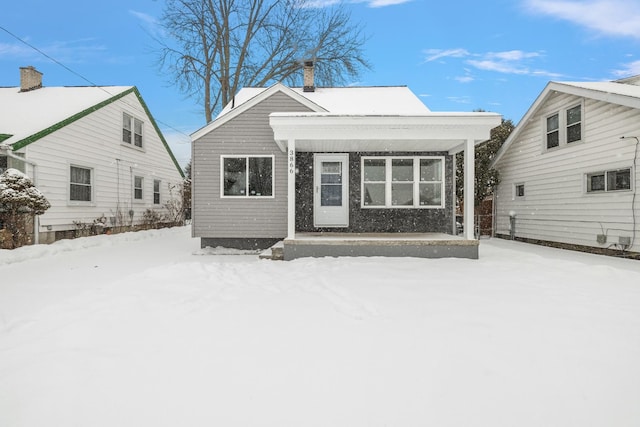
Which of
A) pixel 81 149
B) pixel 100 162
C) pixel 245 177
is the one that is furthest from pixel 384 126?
pixel 100 162

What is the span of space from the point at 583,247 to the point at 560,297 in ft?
22.2

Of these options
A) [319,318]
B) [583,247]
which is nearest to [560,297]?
[319,318]

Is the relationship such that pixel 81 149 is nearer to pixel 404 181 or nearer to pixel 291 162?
pixel 291 162

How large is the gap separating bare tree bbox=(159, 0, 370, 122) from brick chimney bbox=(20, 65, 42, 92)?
250 inches

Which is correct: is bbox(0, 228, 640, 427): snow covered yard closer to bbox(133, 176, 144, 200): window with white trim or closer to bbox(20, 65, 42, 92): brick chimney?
bbox(133, 176, 144, 200): window with white trim

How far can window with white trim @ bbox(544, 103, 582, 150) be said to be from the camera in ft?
34.0

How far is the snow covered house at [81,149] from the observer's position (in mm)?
10172

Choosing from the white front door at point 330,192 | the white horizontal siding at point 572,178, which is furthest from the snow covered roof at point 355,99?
the white horizontal siding at point 572,178

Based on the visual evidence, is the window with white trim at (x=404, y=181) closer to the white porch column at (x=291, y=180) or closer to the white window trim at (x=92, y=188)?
the white porch column at (x=291, y=180)

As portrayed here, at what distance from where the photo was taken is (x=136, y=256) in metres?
8.88

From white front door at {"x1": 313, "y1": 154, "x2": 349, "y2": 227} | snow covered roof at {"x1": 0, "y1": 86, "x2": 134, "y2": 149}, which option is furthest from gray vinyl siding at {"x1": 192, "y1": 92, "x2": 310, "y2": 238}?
snow covered roof at {"x1": 0, "y1": 86, "x2": 134, "y2": 149}

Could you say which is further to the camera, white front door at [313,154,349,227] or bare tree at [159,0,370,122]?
bare tree at [159,0,370,122]

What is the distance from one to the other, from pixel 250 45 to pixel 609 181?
651 inches

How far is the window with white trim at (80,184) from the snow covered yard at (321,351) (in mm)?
6603
